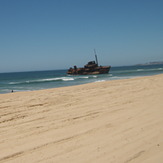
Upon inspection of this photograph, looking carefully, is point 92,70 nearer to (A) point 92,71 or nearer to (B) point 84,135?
(A) point 92,71

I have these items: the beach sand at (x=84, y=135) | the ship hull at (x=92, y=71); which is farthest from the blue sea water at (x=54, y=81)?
the beach sand at (x=84, y=135)

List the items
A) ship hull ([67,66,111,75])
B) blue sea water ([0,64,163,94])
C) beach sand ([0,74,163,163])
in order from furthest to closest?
ship hull ([67,66,111,75]), blue sea water ([0,64,163,94]), beach sand ([0,74,163,163])

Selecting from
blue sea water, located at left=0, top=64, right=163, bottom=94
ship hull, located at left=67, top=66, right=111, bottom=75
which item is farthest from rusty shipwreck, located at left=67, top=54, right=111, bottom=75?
blue sea water, located at left=0, top=64, right=163, bottom=94

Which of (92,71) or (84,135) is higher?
(92,71)

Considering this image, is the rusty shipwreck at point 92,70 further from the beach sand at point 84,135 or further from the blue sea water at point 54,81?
the beach sand at point 84,135

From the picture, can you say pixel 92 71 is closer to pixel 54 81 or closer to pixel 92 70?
pixel 92 70

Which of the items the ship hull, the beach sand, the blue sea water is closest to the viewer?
the beach sand

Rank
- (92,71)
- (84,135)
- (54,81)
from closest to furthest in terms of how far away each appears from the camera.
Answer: (84,135)
(54,81)
(92,71)

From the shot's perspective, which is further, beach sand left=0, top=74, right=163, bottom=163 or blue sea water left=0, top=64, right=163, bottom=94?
blue sea water left=0, top=64, right=163, bottom=94

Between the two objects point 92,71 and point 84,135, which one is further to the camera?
point 92,71

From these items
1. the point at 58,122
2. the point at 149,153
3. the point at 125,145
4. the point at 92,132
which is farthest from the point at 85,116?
the point at 149,153

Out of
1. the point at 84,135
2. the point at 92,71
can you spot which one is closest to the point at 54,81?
the point at 92,71

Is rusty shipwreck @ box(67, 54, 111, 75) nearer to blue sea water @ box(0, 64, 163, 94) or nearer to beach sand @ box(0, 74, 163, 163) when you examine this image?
blue sea water @ box(0, 64, 163, 94)

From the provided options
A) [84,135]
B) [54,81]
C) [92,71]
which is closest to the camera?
[84,135]
